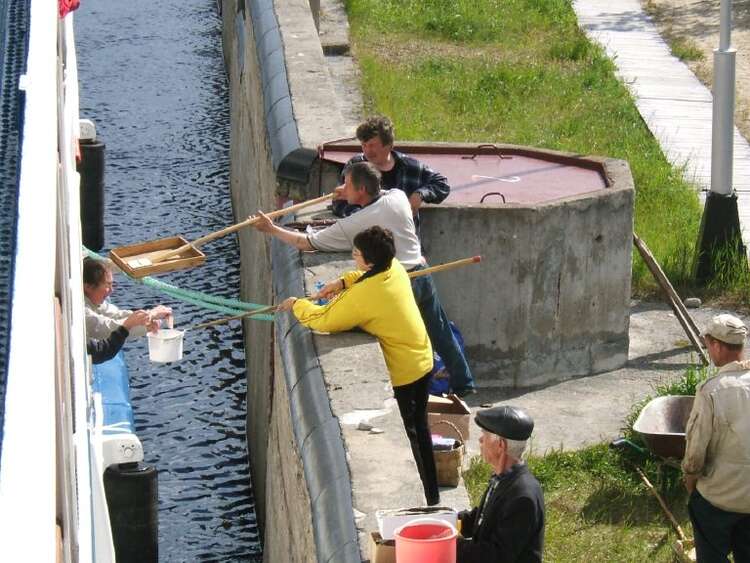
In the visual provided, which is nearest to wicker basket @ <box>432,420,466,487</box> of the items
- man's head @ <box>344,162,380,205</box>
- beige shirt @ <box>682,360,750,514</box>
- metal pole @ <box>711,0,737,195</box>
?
man's head @ <box>344,162,380,205</box>

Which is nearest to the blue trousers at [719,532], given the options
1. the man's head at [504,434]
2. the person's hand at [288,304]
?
the man's head at [504,434]

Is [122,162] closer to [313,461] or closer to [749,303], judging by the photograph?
[749,303]

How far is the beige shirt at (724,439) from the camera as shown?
8.05 meters

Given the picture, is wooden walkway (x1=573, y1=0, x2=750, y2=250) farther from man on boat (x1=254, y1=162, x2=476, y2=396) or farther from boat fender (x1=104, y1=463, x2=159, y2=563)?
boat fender (x1=104, y1=463, x2=159, y2=563)

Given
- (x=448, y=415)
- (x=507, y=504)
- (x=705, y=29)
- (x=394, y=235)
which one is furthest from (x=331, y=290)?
(x=705, y=29)

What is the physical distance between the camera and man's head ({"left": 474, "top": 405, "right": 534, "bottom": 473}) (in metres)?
6.87

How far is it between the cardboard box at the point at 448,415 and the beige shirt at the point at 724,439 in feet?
6.46

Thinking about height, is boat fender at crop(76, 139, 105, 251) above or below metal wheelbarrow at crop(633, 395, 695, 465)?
above

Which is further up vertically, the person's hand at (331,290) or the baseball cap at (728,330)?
the person's hand at (331,290)

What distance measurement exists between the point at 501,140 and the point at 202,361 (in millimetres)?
4030

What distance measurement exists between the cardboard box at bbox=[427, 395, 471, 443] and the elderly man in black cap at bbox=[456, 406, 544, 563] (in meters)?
2.89

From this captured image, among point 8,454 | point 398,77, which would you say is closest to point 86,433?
point 8,454

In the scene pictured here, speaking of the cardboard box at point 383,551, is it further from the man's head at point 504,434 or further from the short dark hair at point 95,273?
the short dark hair at point 95,273

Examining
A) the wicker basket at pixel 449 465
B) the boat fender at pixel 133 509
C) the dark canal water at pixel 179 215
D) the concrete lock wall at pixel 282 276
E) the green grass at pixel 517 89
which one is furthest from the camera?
the green grass at pixel 517 89
